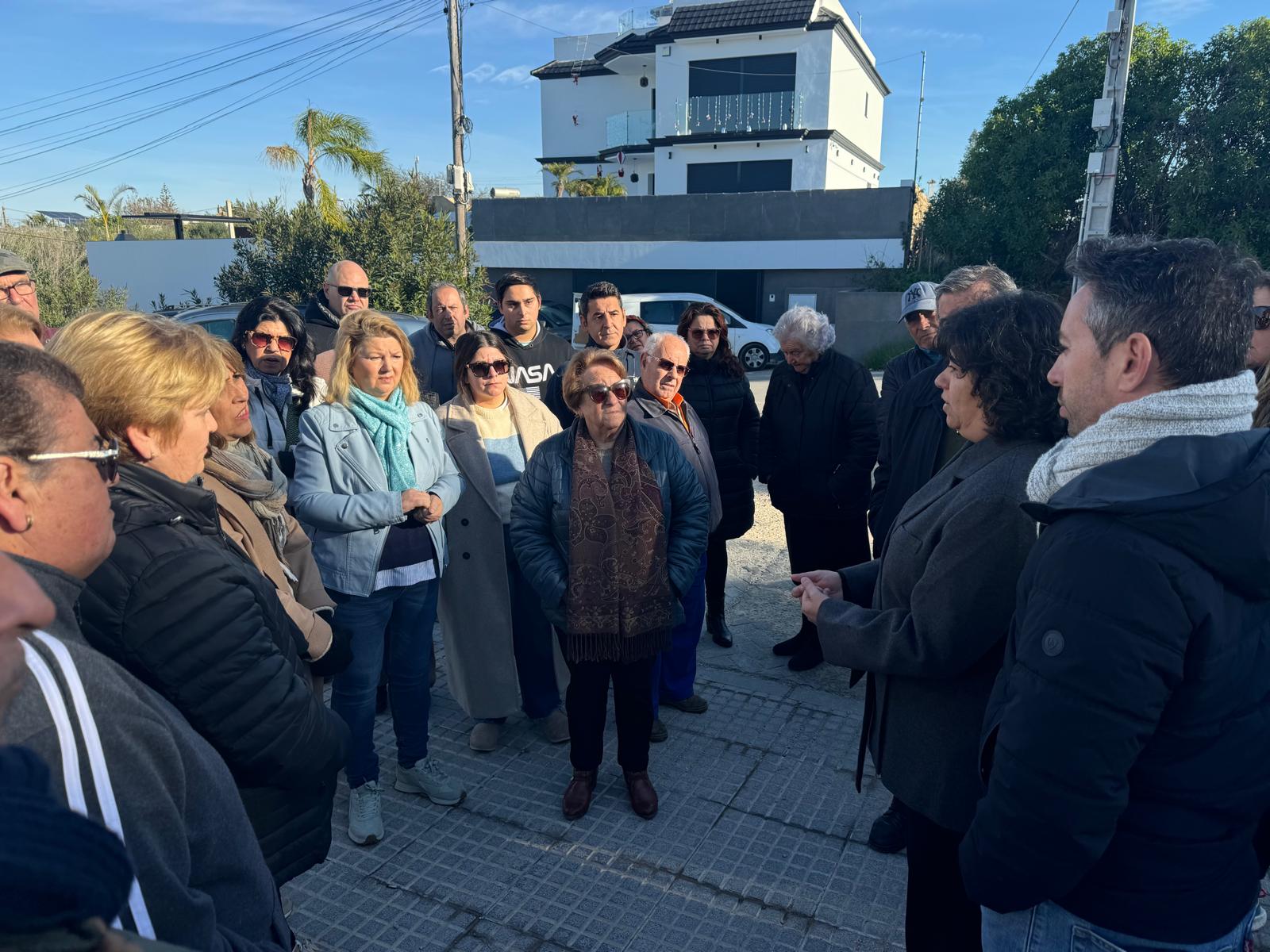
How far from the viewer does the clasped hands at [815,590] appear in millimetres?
2266

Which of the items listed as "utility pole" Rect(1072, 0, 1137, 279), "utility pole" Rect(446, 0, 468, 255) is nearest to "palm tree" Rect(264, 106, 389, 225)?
"utility pole" Rect(446, 0, 468, 255)

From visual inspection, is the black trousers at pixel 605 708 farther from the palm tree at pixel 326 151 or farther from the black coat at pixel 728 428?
the palm tree at pixel 326 151

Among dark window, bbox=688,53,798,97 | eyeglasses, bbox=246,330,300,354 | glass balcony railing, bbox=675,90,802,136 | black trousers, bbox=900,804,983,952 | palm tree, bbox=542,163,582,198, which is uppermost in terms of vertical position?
dark window, bbox=688,53,798,97

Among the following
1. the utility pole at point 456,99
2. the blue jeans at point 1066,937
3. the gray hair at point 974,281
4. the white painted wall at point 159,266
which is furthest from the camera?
the white painted wall at point 159,266

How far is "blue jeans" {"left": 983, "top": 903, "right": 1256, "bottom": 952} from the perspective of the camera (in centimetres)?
147

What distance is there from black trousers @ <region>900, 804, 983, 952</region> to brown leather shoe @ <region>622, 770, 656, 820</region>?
4.30 ft

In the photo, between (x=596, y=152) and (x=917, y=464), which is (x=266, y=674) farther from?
(x=596, y=152)

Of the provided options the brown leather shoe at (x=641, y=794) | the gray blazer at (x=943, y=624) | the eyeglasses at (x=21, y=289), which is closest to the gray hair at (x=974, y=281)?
the gray blazer at (x=943, y=624)

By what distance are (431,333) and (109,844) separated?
4396mm

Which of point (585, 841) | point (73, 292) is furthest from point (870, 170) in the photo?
point (585, 841)

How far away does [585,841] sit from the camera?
3.10 metres

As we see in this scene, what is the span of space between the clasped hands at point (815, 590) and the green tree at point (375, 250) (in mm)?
10205

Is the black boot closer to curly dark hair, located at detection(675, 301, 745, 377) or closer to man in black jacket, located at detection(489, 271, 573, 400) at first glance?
curly dark hair, located at detection(675, 301, 745, 377)

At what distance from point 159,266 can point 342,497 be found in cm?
2313
